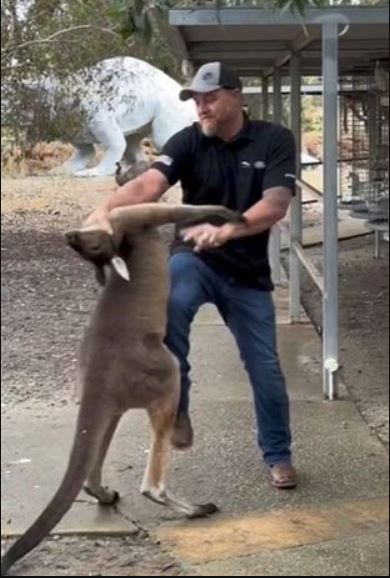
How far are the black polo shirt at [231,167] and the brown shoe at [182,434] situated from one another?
372mm

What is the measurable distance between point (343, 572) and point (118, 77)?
1141 millimetres

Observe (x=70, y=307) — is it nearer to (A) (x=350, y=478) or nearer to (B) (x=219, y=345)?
(A) (x=350, y=478)

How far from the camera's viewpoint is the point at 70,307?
9.35 ft

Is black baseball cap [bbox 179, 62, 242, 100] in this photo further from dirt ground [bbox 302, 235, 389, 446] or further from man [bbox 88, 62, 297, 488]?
dirt ground [bbox 302, 235, 389, 446]

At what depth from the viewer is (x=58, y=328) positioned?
2.97 meters

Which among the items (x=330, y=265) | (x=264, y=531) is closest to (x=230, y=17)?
(x=330, y=265)

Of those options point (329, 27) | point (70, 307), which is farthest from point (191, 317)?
point (329, 27)

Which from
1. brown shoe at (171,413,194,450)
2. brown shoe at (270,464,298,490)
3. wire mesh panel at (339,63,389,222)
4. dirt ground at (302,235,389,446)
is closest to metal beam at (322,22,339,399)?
dirt ground at (302,235,389,446)

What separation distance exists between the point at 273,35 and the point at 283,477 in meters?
1.28

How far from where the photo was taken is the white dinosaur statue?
238 centimetres

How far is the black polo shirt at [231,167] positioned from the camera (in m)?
2.50

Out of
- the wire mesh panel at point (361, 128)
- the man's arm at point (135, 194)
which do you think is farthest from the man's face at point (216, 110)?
the wire mesh panel at point (361, 128)

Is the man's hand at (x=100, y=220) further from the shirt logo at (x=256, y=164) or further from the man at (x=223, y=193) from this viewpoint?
the shirt logo at (x=256, y=164)

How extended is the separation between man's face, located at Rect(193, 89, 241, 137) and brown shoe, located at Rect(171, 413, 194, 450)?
0.65m
